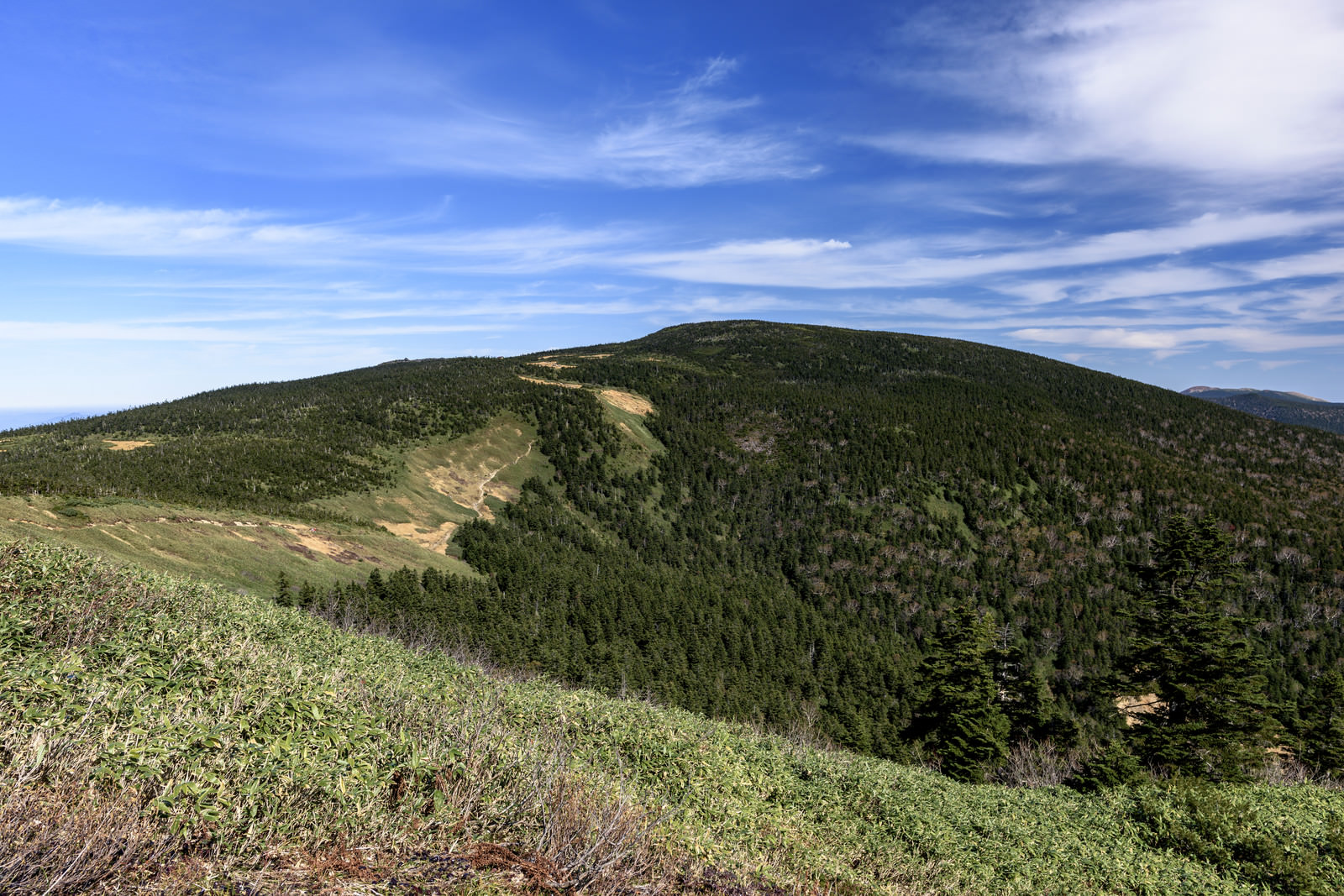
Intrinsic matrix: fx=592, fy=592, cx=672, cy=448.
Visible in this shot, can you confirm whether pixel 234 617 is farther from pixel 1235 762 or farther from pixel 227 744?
pixel 1235 762

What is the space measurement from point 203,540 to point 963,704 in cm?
4842

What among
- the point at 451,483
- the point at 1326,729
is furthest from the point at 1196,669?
the point at 451,483

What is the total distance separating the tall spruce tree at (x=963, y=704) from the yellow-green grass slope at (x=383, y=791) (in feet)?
Result: 56.5

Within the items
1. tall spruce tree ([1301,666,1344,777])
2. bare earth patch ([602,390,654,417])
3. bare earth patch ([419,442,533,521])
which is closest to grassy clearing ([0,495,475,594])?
bare earth patch ([419,442,533,521])

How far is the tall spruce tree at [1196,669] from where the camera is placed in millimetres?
29766

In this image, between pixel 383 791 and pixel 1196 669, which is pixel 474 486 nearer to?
pixel 1196 669

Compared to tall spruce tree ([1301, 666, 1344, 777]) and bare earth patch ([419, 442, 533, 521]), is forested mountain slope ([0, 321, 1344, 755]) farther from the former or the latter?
tall spruce tree ([1301, 666, 1344, 777])

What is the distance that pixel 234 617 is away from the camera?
14.2 metres

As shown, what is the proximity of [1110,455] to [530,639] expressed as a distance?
161563 mm

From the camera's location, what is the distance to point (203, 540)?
38.1 meters

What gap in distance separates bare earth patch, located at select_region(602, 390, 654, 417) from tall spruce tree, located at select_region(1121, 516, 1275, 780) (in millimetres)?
120908

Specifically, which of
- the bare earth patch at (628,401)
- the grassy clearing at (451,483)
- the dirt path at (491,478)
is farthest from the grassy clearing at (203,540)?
the bare earth patch at (628,401)

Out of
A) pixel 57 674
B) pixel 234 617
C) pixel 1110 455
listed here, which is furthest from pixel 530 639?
pixel 1110 455

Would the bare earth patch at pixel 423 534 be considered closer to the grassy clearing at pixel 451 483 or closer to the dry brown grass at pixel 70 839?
the grassy clearing at pixel 451 483
